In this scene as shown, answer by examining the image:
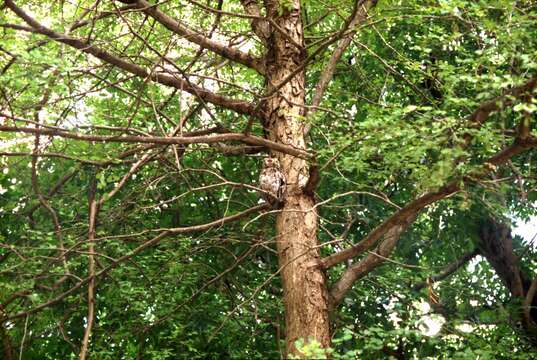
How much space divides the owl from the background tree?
8 cm

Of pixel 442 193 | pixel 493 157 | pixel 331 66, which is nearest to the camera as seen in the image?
pixel 493 157

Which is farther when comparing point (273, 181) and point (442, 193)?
point (273, 181)

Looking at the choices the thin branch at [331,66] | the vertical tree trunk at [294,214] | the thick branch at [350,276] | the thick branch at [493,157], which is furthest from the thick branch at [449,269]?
the thick branch at [493,157]

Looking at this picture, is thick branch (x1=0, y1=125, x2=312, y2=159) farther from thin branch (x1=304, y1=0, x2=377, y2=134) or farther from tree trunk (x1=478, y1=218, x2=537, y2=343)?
tree trunk (x1=478, y1=218, x2=537, y2=343)

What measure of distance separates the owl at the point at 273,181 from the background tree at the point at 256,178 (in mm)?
78

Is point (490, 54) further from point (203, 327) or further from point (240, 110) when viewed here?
point (203, 327)

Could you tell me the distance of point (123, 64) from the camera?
5684 mm

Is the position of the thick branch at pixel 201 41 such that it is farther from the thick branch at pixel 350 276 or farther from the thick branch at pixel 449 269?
the thick branch at pixel 449 269

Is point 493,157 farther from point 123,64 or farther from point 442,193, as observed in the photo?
point 123,64

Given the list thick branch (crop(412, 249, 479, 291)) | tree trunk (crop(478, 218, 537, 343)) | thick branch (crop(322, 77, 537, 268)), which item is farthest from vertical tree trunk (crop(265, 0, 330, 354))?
tree trunk (crop(478, 218, 537, 343))

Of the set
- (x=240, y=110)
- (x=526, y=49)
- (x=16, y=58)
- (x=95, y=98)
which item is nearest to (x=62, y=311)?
(x=95, y=98)

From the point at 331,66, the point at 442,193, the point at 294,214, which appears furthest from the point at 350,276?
the point at 442,193

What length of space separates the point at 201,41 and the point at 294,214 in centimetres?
135

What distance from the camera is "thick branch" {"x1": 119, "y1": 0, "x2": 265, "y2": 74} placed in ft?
18.9
